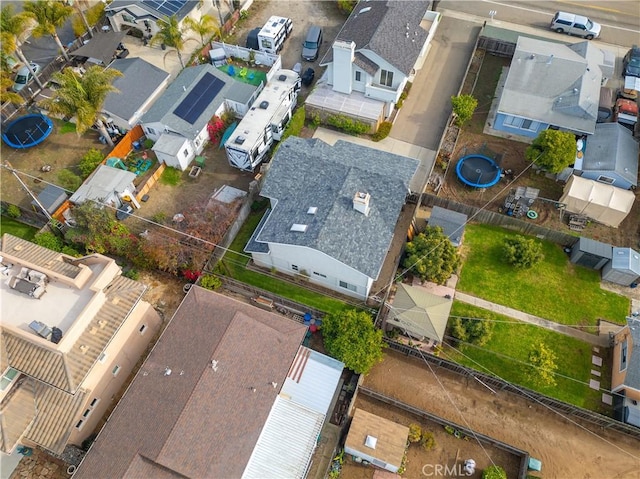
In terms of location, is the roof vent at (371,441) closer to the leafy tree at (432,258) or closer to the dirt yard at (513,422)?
the dirt yard at (513,422)

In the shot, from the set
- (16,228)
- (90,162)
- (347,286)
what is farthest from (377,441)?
(16,228)

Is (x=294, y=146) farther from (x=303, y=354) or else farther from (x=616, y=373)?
(x=616, y=373)

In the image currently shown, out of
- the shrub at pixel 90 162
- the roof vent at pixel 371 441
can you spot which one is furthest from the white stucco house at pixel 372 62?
the roof vent at pixel 371 441

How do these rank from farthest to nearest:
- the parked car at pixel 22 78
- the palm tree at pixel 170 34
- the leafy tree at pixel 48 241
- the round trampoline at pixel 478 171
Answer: the parked car at pixel 22 78, the palm tree at pixel 170 34, the round trampoline at pixel 478 171, the leafy tree at pixel 48 241

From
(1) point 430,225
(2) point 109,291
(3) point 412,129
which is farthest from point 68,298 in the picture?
(3) point 412,129

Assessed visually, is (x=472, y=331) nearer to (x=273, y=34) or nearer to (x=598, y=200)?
(x=598, y=200)

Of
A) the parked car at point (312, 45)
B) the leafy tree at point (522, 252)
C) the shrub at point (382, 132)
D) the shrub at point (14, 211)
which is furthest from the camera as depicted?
the parked car at point (312, 45)
